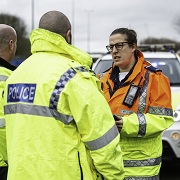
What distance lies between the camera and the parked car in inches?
250

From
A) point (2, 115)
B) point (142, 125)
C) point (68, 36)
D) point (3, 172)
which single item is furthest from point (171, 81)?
point (68, 36)

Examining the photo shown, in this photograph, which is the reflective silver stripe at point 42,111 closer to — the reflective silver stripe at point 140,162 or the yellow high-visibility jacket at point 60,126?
the yellow high-visibility jacket at point 60,126

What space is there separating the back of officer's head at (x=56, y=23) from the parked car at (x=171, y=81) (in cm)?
384

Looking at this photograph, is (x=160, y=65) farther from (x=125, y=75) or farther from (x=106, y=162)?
(x=106, y=162)

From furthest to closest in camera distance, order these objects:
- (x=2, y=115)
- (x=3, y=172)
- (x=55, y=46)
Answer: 1. (x=3, y=172)
2. (x=2, y=115)
3. (x=55, y=46)

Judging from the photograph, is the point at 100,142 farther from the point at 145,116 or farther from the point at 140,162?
the point at 140,162

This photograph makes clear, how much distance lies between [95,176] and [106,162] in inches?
6.6

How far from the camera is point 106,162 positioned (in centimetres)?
268

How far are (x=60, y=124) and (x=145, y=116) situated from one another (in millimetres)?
942

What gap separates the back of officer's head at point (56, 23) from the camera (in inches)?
111

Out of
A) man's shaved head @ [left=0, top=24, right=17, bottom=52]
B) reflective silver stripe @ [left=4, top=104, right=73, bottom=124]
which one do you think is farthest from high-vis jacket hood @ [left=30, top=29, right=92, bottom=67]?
man's shaved head @ [left=0, top=24, right=17, bottom=52]

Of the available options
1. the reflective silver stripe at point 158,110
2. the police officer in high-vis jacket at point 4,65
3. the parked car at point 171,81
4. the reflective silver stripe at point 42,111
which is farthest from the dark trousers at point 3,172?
the parked car at point 171,81

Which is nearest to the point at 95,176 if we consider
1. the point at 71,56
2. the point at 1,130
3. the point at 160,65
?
the point at 71,56

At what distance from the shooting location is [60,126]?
2.66 metres
